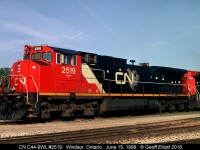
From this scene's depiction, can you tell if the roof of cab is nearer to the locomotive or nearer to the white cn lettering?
the locomotive

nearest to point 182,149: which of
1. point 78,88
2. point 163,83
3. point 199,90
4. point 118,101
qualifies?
point 78,88

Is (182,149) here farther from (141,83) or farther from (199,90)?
(199,90)

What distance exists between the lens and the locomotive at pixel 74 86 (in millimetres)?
15891

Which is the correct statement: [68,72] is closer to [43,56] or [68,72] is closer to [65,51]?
[65,51]

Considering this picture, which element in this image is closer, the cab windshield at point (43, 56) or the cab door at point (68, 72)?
the cab windshield at point (43, 56)

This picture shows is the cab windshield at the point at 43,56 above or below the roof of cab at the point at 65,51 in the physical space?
below

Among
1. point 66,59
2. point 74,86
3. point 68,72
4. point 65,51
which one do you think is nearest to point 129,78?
point 74,86

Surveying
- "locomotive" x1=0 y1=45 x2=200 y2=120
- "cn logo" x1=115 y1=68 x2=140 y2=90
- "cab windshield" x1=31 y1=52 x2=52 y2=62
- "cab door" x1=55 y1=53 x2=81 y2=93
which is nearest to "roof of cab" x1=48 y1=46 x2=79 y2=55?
"locomotive" x1=0 y1=45 x2=200 y2=120

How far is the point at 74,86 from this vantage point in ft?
58.1

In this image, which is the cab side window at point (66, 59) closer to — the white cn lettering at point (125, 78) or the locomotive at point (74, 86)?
the locomotive at point (74, 86)

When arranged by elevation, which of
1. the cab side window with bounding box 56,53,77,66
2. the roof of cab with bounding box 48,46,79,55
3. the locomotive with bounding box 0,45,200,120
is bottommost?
the locomotive with bounding box 0,45,200,120

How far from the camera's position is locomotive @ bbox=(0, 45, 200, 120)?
1589 cm

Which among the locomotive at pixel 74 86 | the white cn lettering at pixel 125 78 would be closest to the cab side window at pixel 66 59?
the locomotive at pixel 74 86

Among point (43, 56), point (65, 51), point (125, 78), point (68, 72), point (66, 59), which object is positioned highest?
point (65, 51)
